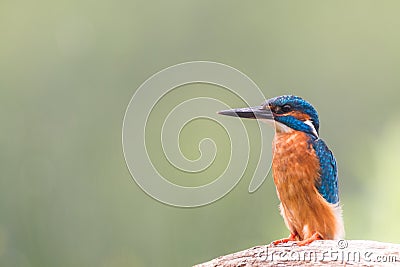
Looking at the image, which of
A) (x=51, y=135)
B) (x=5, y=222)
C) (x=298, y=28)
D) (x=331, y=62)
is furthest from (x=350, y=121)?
(x=5, y=222)

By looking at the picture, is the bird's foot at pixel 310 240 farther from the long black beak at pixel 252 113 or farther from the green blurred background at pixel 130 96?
the green blurred background at pixel 130 96

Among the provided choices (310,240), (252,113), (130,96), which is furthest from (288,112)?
(130,96)

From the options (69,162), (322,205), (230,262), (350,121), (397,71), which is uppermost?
(397,71)

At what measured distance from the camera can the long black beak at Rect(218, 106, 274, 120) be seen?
2.18 meters

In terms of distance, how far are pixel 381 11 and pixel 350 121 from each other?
2.06m

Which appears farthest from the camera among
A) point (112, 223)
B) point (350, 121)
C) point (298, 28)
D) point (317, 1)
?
point (317, 1)

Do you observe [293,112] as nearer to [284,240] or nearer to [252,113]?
[252,113]

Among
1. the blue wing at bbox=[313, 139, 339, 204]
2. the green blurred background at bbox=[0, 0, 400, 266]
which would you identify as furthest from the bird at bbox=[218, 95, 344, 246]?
the green blurred background at bbox=[0, 0, 400, 266]

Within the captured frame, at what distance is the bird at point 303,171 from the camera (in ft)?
7.41

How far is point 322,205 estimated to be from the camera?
7.43ft

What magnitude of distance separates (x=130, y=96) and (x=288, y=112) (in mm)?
3347

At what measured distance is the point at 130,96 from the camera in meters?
5.52

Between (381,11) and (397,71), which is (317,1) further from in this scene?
(397,71)

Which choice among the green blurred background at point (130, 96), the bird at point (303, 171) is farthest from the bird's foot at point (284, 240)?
the green blurred background at point (130, 96)
